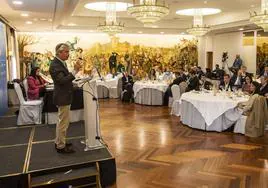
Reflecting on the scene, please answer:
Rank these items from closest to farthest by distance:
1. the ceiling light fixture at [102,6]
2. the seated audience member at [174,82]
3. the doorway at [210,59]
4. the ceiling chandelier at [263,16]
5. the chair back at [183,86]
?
the ceiling chandelier at [263,16]
the chair back at [183,86]
the seated audience member at [174,82]
the ceiling light fixture at [102,6]
the doorway at [210,59]

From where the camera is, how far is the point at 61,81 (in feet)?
11.8

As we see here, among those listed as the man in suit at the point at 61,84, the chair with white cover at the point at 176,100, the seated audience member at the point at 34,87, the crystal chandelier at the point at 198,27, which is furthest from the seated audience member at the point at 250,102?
the crystal chandelier at the point at 198,27

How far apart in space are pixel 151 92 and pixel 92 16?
456 centimetres

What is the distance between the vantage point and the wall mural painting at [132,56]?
13352 mm

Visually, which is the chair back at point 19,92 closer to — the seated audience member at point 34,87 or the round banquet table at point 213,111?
the seated audience member at point 34,87

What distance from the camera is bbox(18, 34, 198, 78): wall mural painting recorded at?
1335 cm

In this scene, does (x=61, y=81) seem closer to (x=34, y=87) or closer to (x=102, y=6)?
(x=34, y=87)

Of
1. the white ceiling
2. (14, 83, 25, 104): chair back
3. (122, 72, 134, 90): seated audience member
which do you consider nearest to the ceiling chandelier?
the white ceiling

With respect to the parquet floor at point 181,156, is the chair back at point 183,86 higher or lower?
higher

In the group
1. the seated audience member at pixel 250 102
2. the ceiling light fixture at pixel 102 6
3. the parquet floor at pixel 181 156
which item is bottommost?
the parquet floor at pixel 181 156

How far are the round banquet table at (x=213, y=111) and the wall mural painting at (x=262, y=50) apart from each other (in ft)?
23.4

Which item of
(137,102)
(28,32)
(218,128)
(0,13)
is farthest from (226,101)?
(28,32)

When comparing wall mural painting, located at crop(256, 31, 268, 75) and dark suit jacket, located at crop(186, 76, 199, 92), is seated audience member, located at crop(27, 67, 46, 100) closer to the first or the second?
dark suit jacket, located at crop(186, 76, 199, 92)

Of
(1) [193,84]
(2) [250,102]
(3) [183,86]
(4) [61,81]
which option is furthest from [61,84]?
(3) [183,86]
